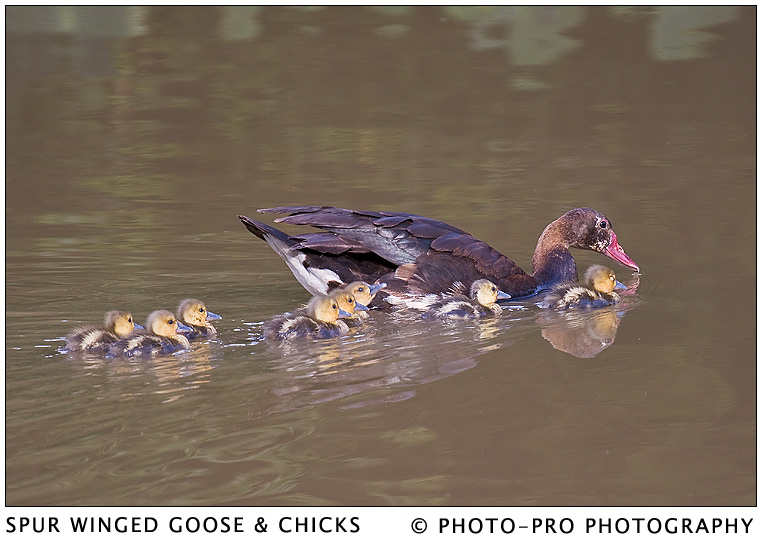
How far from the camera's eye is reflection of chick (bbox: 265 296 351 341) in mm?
5648

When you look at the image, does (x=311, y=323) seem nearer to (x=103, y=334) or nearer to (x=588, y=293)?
(x=103, y=334)

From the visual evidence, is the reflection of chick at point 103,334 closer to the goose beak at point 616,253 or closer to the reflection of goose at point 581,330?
the reflection of goose at point 581,330

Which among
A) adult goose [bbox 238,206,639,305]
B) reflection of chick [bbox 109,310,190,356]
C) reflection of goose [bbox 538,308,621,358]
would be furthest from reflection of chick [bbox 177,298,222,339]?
reflection of goose [bbox 538,308,621,358]

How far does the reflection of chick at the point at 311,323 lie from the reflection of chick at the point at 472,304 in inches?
21.4

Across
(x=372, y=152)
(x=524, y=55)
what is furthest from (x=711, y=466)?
(x=524, y=55)

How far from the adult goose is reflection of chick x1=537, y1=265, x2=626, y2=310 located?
29 cm

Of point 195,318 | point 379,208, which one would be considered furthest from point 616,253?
point 195,318

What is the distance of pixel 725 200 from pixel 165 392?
512 cm

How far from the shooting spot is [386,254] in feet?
21.4

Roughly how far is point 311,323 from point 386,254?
918 mm

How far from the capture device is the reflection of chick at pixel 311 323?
5648mm

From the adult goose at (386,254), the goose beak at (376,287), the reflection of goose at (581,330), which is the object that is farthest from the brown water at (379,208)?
the goose beak at (376,287)

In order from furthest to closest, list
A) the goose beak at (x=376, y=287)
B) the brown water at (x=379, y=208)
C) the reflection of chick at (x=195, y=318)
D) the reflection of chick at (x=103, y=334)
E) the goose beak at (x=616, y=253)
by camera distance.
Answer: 1. the goose beak at (x=616, y=253)
2. the goose beak at (x=376, y=287)
3. the reflection of chick at (x=195, y=318)
4. the reflection of chick at (x=103, y=334)
5. the brown water at (x=379, y=208)

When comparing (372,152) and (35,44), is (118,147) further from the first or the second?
(35,44)
